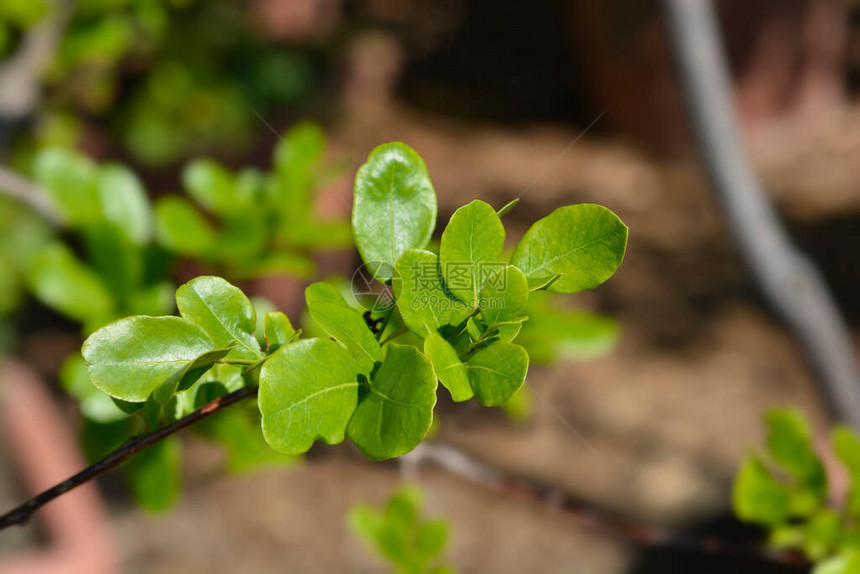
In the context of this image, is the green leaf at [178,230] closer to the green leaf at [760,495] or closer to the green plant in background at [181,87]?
the green leaf at [760,495]

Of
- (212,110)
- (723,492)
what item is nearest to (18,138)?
(212,110)

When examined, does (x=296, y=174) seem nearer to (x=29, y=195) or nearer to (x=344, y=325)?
(x=29, y=195)

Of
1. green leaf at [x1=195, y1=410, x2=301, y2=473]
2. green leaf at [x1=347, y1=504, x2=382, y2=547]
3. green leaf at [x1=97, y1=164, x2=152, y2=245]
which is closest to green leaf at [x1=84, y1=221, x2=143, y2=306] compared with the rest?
green leaf at [x1=97, y1=164, x2=152, y2=245]

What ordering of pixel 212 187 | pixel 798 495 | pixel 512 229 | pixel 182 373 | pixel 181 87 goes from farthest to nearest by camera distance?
pixel 512 229, pixel 181 87, pixel 212 187, pixel 798 495, pixel 182 373

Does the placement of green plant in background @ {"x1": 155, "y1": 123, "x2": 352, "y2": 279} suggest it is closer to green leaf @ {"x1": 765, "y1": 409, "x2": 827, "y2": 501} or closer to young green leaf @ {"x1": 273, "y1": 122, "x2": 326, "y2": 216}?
young green leaf @ {"x1": 273, "y1": 122, "x2": 326, "y2": 216}

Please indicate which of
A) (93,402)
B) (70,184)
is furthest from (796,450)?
(70,184)

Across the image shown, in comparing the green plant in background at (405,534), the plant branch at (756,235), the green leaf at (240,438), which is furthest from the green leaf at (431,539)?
the plant branch at (756,235)
